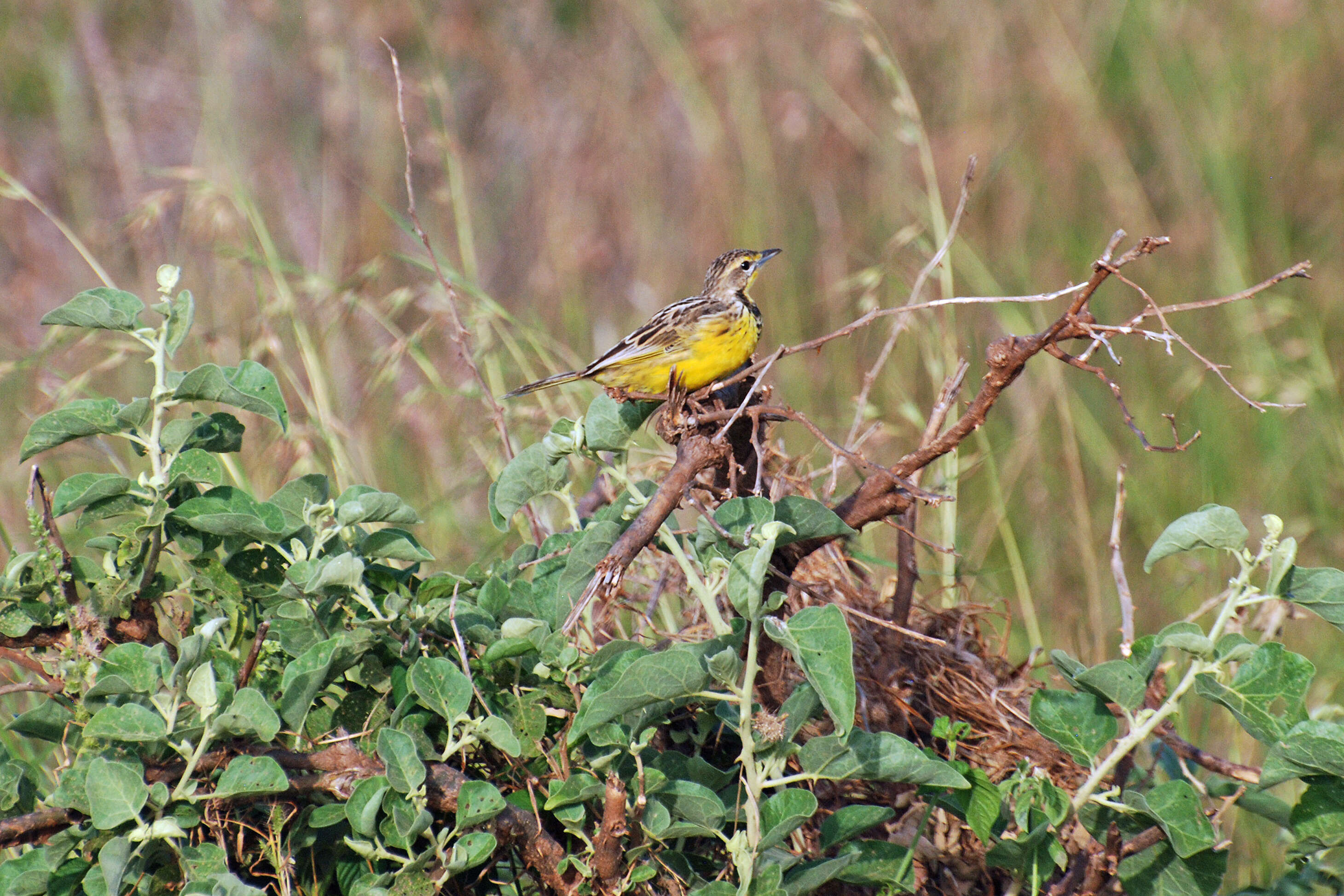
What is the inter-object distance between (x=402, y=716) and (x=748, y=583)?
671mm

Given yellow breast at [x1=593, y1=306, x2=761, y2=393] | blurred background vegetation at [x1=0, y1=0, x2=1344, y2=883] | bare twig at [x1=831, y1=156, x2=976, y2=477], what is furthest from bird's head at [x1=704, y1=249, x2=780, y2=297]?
bare twig at [x1=831, y1=156, x2=976, y2=477]

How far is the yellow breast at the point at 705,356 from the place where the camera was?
4398mm

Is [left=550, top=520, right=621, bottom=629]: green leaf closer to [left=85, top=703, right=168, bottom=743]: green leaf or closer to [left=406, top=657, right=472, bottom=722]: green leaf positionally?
[left=406, top=657, right=472, bottom=722]: green leaf

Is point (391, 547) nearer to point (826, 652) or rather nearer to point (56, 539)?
point (56, 539)

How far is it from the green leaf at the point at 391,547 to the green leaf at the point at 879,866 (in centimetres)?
91

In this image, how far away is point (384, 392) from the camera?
236 inches

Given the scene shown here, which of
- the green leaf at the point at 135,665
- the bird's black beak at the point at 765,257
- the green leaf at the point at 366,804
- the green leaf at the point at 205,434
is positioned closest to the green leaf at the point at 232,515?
the green leaf at the point at 205,434

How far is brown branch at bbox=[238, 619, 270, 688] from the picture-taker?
2.09 metres

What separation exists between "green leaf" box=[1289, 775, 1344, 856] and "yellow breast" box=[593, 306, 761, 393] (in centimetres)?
260

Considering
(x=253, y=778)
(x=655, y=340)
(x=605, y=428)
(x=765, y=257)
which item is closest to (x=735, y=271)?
(x=765, y=257)

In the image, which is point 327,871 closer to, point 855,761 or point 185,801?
point 185,801

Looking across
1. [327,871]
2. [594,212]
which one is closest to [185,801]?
[327,871]

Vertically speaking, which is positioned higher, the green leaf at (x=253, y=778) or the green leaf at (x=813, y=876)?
the green leaf at (x=253, y=778)

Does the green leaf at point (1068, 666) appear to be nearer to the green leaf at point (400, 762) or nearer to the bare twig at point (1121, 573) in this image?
the bare twig at point (1121, 573)
